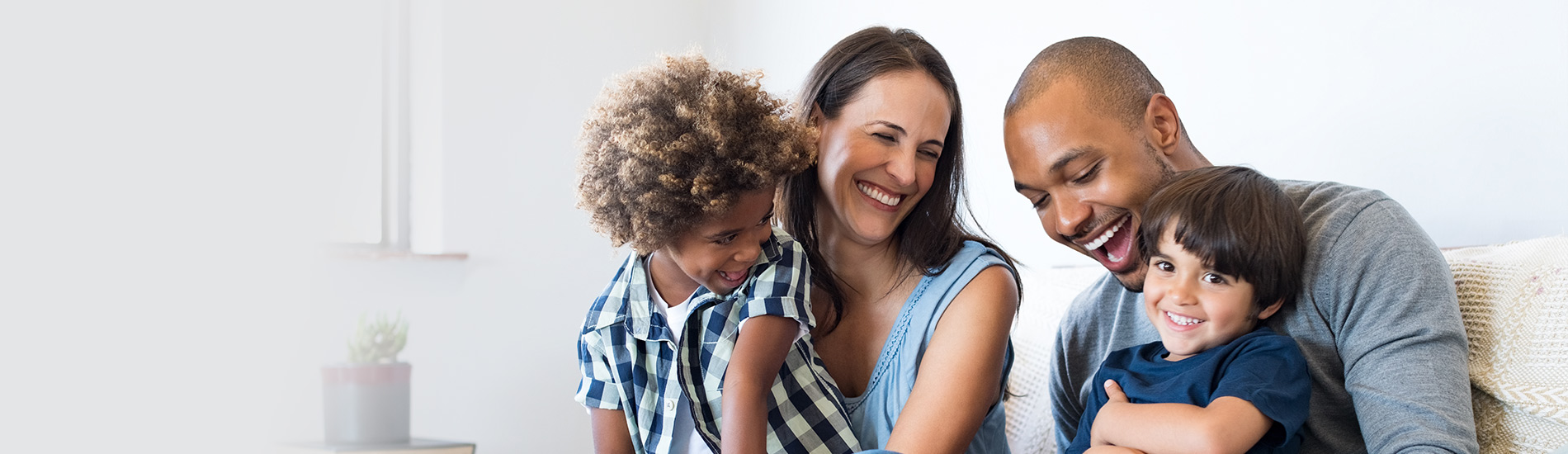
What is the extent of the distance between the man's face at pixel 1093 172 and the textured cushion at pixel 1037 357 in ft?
0.90

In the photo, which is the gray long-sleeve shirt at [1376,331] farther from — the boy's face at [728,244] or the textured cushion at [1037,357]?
the boy's face at [728,244]

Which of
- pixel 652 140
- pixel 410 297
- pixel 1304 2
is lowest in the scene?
pixel 410 297

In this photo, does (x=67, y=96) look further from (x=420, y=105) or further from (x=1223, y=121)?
(x=420, y=105)

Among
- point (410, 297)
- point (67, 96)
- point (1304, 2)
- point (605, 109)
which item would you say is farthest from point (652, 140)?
point (410, 297)

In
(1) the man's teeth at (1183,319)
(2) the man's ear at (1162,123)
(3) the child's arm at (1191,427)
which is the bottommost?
(3) the child's arm at (1191,427)

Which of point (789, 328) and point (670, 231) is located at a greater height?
point (670, 231)

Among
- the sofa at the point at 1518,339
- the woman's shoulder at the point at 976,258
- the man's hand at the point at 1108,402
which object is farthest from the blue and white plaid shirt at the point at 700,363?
the sofa at the point at 1518,339

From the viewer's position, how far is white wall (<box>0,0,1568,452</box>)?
974 millimetres

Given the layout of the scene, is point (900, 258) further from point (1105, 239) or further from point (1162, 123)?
point (1162, 123)

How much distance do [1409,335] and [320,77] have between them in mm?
2606

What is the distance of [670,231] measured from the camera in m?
1.25

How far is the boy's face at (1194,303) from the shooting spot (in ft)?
3.70

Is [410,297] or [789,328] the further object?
[410,297]

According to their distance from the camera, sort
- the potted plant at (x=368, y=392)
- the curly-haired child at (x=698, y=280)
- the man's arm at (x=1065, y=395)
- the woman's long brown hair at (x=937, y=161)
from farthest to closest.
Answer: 1. the potted plant at (x=368, y=392)
2. the man's arm at (x=1065, y=395)
3. the woman's long brown hair at (x=937, y=161)
4. the curly-haired child at (x=698, y=280)
